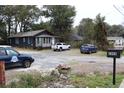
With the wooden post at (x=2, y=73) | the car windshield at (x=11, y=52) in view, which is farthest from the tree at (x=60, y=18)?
the wooden post at (x=2, y=73)

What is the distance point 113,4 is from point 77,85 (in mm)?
1830

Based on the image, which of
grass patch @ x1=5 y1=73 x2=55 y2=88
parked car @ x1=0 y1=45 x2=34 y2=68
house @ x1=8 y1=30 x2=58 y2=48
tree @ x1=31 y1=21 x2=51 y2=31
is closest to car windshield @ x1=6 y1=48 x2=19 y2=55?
parked car @ x1=0 y1=45 x2=34 y2=68

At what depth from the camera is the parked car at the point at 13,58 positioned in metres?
7.33

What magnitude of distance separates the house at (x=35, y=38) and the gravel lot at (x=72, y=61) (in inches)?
7.0

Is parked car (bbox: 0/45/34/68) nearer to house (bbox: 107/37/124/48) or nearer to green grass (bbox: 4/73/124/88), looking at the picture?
green grass (bbox: 4/73/124/88)

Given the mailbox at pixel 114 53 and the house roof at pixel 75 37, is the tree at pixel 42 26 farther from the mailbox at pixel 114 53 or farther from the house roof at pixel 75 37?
the mailbox at pixel 114 53

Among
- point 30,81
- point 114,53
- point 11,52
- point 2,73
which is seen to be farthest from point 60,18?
point 2,73

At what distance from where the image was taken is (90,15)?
7391 millimetres

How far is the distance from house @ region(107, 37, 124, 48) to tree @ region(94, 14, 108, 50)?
0.35 feet

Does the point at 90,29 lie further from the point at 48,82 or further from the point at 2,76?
the point at 2,76

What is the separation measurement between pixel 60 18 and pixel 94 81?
155 cm

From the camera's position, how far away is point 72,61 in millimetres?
7562

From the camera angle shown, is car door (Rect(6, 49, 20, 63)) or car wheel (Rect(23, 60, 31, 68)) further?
car wheel (Rect(23, 60, 31, 68))

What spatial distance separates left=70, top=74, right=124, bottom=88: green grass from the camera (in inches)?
284
